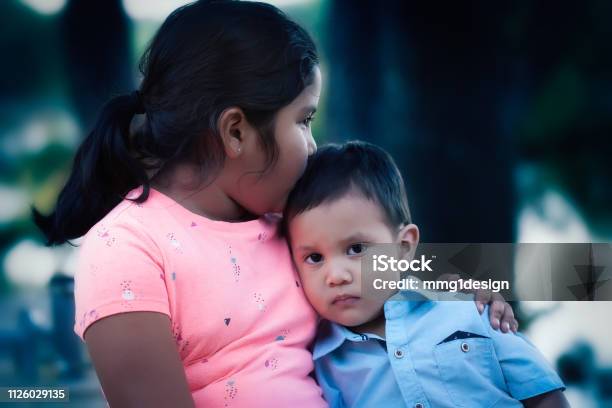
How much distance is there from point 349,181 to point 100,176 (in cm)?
33

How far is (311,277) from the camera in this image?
3.04ft

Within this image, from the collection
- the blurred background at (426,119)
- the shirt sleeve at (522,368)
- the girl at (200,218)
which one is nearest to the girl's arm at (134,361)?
the girl at (200,218)

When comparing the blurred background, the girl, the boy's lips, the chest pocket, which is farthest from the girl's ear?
the blurred background

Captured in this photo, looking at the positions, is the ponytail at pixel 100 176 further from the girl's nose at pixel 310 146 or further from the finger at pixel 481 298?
the finger at pixel 481 298

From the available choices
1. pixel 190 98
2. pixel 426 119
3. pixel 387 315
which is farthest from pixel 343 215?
pixel 426 119

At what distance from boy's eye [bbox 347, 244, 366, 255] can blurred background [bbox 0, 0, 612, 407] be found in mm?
1096

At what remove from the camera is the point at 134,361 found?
2.48 feet

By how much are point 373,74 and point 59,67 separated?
Answer: 0.93m

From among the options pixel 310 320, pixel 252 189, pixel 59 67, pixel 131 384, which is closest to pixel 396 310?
pixel 310 320

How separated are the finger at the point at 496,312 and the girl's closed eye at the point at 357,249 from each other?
200 millimetres

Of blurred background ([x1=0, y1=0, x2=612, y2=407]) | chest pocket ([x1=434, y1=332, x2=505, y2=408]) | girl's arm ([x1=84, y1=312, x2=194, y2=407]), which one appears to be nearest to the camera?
girl's arm ([x1=84, y1=312, x2=194, y2=407])

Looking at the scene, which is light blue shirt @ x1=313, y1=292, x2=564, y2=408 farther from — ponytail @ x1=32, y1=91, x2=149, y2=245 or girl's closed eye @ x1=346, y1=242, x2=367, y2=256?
ponytail @ x1=32, y1=91, x2=149, y2=245

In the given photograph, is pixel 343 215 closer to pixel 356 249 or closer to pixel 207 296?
pixel 356 249

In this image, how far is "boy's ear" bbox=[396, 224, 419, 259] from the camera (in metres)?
0.97
